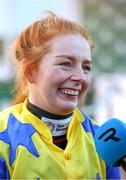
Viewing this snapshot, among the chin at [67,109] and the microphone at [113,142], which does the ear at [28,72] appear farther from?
the microphone at [113,142]

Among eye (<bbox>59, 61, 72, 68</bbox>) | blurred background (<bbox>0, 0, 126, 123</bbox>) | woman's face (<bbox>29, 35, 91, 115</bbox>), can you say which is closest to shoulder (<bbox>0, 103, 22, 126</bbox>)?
woman's face (<bbox>29, 35, 91, 115</bbox>)

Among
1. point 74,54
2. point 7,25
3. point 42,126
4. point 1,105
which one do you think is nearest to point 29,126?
point 42,126

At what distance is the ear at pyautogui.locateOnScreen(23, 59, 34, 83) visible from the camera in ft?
5.50

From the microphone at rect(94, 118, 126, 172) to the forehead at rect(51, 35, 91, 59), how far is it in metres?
0.23

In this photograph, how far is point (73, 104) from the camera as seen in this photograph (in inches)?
63.9

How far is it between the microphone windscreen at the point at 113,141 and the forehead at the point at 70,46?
23cm

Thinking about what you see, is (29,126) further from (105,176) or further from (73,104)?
(105,176)

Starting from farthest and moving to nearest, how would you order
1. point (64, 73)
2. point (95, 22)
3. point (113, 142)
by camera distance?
1. point (95, 22)
2. point (64, 73)
3. point (113, 142)

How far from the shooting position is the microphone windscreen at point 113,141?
1485 millimetres

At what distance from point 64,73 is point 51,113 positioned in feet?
0.43

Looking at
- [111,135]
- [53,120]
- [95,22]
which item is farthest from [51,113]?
[95,22]

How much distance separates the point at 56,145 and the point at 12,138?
0.14 m

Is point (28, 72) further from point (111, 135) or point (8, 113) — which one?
point (111, 135)

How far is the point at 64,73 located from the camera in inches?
63.2
